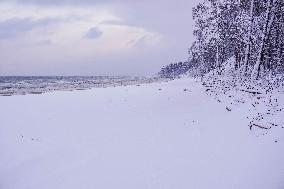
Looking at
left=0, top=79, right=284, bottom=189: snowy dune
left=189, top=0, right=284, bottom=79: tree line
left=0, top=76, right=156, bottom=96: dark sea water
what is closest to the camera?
left=0, top=79, right=284, bottom=189: snowy dune

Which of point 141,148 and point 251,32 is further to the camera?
point 251,32

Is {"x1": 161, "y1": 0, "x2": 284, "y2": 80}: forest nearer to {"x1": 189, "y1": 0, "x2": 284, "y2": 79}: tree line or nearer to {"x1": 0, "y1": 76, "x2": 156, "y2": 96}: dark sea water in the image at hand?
{"x1": 189, "y1": 0, "x2": 284, "y2": 79}: tree line

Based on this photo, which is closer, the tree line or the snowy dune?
the snowy dune

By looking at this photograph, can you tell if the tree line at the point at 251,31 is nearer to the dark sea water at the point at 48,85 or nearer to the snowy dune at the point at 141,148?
the snowy dune at the point at 141,148

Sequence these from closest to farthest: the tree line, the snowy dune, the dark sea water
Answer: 1. the snowy dune
2. the tree line
3. the dark sea water

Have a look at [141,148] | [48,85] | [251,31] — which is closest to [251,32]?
[251,31]

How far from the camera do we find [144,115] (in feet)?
60.3

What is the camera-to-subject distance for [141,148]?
14.0m

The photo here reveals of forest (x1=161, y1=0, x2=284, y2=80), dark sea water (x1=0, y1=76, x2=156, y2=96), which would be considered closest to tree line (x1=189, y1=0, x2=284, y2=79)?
forest (x1=161, y1=0, x2=284, y2=80)

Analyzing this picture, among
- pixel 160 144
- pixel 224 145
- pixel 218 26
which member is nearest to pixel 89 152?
pixel 160 144

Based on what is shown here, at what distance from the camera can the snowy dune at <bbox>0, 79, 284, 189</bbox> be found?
37.3 feet

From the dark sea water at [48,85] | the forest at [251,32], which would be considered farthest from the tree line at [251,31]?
the dark sea water at [48,85]

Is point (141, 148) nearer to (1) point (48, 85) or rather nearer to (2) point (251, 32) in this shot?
(2) point (251, 32)

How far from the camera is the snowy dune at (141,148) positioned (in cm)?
1138
